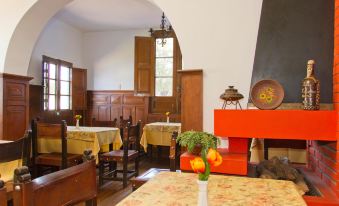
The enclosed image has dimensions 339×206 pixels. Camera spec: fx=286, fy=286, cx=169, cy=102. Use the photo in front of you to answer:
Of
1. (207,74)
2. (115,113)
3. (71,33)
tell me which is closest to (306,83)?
(207,74)

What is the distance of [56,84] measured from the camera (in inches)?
238

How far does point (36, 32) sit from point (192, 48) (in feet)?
7.55

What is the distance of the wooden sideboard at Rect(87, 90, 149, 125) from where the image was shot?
6742 millimetres

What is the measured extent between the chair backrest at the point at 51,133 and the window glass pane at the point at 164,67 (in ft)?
10.7

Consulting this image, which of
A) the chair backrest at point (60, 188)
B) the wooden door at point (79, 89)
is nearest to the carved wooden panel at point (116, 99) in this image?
the wooden door at point (79, 89)

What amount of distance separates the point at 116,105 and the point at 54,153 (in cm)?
302

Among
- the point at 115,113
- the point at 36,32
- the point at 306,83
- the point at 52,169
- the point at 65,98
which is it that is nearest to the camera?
the point at 306,83

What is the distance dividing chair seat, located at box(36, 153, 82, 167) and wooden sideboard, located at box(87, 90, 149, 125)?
291 centimetres

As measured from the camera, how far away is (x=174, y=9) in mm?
3154

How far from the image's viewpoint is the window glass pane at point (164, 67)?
257 inches

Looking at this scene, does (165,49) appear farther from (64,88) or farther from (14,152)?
(14,152)

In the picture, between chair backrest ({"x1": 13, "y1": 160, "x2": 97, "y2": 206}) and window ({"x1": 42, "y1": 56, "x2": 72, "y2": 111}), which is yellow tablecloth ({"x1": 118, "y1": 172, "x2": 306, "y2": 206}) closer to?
chair backrest ({"x1": 13, "y1": 160, "x2": 97, "y2": 206})

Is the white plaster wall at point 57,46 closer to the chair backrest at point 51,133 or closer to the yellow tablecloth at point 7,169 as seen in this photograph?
the chair backrest at point 51,133

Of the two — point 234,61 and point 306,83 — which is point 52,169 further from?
point 306,83
